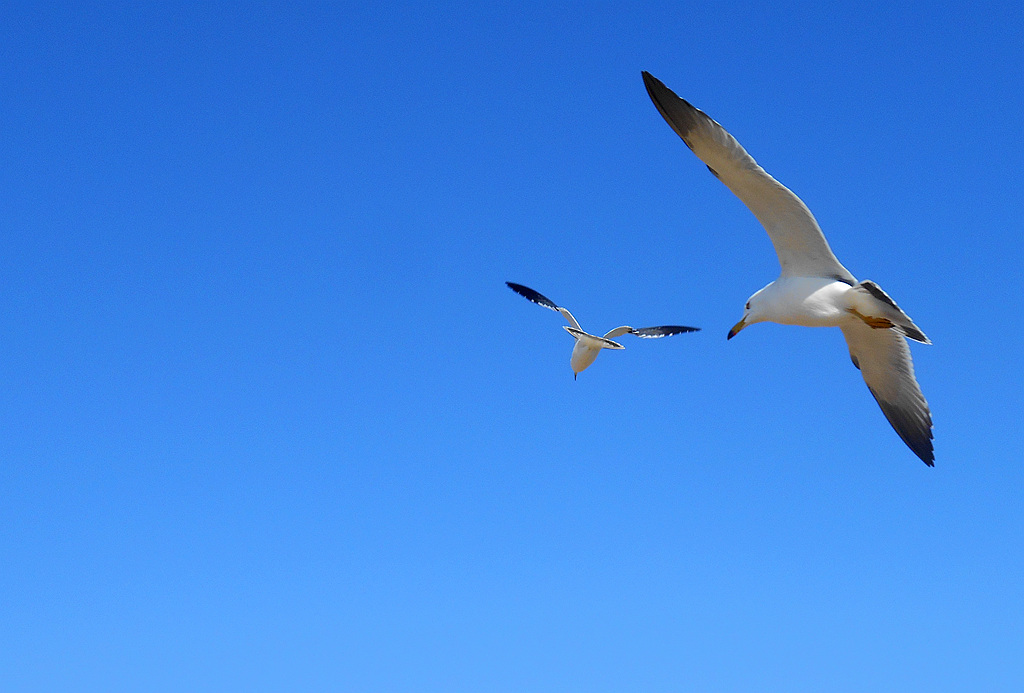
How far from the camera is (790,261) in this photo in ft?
42.4

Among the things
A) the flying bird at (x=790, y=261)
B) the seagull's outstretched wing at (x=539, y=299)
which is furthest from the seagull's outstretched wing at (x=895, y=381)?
the seagull's outstretched wing at (x=539, y=299)

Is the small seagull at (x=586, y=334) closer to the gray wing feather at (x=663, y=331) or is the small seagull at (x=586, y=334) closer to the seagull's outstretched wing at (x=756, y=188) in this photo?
the gray wing feather at (x=663, y=331)

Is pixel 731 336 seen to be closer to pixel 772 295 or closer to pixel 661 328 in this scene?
pixel 772 295

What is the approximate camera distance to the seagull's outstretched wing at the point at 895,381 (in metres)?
14.3

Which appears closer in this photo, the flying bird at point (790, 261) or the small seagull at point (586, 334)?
the flying bird at point (790, 261)

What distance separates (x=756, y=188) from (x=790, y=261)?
4.58 feet

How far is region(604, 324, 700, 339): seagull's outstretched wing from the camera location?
16969mm

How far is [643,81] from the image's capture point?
12.0 metres

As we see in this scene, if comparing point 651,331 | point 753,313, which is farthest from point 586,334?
point 753,313

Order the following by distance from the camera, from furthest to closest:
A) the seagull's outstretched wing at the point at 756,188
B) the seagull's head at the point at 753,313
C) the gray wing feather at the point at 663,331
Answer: the gray wing feather at the point at 663,331 < the seagull's head at the point at 753,313 < the seagull's outstretched wing at the point at 756,188

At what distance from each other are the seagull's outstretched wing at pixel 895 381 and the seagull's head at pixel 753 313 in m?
1.84

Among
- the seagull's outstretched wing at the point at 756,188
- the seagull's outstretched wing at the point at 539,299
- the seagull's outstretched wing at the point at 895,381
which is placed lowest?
the seagull's outstretched wing at the point at 895,381

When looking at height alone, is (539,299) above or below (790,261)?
above

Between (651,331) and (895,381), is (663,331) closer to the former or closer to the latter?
(651,331)
